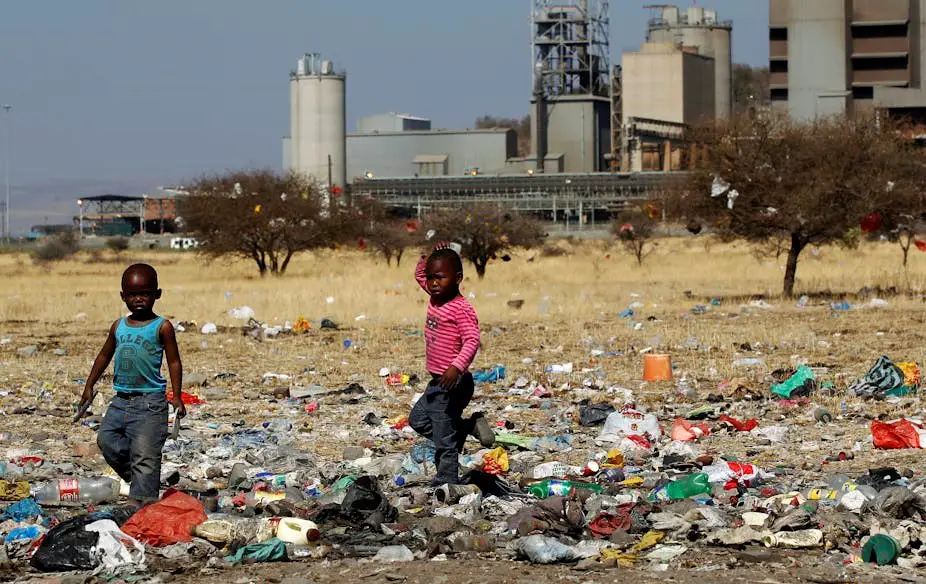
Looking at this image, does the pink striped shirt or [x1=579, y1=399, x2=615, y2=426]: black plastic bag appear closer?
the pink striped shirt

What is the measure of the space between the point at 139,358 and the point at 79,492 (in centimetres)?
101

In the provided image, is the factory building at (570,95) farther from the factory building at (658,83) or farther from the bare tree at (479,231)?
the bare tree at (479,231)

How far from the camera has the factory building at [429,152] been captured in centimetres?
10706

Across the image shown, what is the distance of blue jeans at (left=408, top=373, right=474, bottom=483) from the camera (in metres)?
7.36

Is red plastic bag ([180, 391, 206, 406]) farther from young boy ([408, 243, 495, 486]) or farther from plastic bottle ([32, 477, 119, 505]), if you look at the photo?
young boy ([408, 243, 495, 486])

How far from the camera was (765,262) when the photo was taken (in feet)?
136

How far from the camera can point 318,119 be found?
101 m

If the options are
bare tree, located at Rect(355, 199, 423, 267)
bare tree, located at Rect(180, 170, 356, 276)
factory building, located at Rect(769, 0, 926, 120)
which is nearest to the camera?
bare tree, located at Rect(180, 170, 356, 276)

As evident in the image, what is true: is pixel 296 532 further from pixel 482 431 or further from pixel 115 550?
pixel 482 431

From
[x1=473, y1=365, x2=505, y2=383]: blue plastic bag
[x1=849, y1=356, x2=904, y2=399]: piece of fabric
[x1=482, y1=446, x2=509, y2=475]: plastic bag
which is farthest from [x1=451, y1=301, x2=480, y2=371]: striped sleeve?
[x1=473, y1=365, x2=505, y2=383]: blue plastic bag

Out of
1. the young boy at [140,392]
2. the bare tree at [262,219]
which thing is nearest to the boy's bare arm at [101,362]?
the young boy at [140,392]

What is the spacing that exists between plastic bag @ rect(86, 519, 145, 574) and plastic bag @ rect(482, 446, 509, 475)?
2.75 meters

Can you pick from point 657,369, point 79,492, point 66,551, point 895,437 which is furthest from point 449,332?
point 657,369

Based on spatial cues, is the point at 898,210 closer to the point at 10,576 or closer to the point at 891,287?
the point at 891,287
